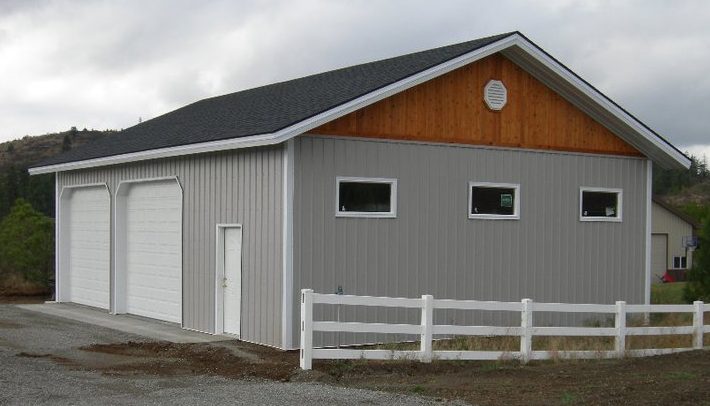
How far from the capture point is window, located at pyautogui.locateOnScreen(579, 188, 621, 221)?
18.7 m

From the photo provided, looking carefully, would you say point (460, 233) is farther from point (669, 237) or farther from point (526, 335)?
point (669, 237)

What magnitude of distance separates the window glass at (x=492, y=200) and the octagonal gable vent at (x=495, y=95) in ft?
4.88

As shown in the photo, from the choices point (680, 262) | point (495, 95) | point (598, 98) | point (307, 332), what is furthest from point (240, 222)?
point (680, 262)

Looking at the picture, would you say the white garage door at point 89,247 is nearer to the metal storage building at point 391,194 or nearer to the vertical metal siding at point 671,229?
the metal storage building at point 391,194

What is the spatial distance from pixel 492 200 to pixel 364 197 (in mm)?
2797

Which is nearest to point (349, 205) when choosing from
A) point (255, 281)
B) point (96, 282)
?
point (255, 281)

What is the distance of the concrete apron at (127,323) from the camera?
16516 mm

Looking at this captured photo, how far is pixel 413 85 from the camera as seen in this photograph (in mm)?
15859

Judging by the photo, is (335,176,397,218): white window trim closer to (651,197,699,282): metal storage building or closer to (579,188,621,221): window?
(579,188,621,221): window

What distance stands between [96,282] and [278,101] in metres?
6.91

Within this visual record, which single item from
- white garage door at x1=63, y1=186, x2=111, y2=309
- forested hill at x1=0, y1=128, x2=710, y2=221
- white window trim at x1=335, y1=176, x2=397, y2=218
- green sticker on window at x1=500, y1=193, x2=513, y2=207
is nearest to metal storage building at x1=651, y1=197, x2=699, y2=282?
forested hill at x1=0, y1=128, x2=710, y2=221

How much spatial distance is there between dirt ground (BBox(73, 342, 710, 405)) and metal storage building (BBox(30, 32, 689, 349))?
1513mm

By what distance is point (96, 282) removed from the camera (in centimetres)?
2202

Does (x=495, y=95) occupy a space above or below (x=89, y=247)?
above
